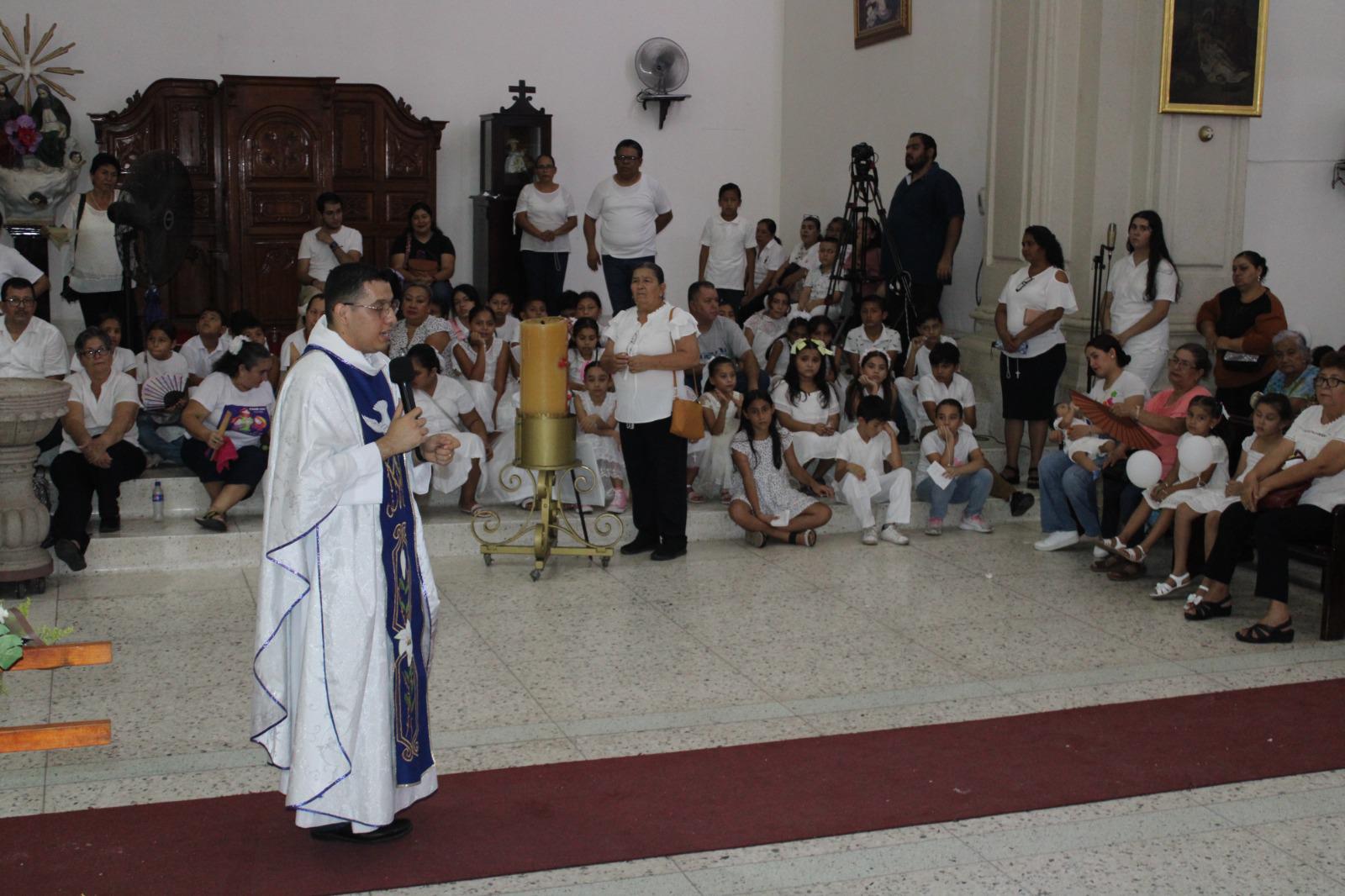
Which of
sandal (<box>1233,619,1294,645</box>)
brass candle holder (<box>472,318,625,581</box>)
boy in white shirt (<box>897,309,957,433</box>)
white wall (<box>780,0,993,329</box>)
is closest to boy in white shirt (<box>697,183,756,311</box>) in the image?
white wall (<box>780,0,993,329</box>)

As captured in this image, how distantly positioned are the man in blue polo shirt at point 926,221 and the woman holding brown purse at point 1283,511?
366cm

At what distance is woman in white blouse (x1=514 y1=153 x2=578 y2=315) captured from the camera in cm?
1083

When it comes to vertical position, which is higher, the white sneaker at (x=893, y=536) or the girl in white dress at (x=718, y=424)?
the girl in white dress at (x=718, y=424)

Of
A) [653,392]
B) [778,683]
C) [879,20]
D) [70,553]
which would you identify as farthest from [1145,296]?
[70,553]

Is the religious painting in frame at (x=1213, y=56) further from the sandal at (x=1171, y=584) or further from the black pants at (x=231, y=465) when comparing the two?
the black pants at (x=231, y=465)

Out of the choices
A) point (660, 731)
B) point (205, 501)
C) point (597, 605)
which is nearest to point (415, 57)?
point (205, 501)

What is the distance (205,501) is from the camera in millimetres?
7531

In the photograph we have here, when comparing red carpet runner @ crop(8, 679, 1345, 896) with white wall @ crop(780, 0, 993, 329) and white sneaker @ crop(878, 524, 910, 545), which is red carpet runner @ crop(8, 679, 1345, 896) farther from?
white wall @ crop(780, 0, 993, 329)

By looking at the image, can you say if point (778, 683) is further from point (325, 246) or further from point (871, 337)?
point (325, 246)

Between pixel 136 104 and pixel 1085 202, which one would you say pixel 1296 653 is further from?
pixel 136 104

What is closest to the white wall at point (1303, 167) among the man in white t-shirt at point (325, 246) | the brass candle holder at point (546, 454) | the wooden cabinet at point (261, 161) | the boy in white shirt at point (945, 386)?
the boy in white shirt at point (945, 386)

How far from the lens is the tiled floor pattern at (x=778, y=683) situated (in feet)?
12.5

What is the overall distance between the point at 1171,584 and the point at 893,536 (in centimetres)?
156

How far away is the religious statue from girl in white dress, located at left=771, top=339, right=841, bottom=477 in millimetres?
5743
